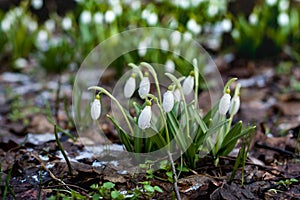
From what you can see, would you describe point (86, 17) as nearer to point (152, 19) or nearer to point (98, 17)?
→ point (98, 17)

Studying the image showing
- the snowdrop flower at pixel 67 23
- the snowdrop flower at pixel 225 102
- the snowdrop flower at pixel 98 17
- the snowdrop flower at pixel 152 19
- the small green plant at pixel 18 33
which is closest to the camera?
the snowdrop flower at pixel 225 102

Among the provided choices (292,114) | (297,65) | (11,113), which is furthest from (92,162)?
(297,65)

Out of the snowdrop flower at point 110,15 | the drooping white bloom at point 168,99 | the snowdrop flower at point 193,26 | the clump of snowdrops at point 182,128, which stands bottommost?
the clump of snowdrops at point 182,128

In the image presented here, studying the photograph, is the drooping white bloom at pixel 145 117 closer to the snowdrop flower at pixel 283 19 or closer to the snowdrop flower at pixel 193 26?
the snowdrop flower at pixel 193 26

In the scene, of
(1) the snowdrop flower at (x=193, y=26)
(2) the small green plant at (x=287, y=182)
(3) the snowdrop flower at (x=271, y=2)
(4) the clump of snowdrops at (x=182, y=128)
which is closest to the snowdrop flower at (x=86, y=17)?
(1) the snowdrop flower at (x=193, y=26)

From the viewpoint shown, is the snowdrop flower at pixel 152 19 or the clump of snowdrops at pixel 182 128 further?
the snowdrop flower at pixel 152 19

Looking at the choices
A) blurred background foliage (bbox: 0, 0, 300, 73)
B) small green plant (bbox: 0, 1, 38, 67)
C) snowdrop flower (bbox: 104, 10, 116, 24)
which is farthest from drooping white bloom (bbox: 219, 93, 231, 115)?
small green plant (bbox: 0, 1, 38, 67)

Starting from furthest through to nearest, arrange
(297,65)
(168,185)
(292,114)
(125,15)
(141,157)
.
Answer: (297,65) → (125,15) → (292,114) → (141,157) → (168,185)

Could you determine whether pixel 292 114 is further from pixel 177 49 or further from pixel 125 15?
pixel 125 15
